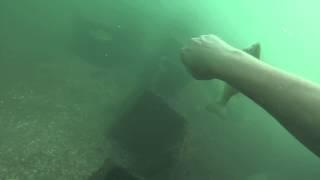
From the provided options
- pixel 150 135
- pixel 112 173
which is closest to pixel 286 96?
pixel 112 173

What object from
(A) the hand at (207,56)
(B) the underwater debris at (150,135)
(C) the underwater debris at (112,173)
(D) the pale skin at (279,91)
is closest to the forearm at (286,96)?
(D) the pale skin at (279,91)

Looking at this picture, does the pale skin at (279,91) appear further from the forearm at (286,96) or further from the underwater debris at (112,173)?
the underwater debris at (112,173)

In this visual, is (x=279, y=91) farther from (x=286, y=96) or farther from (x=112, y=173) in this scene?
(x=112, y=173)

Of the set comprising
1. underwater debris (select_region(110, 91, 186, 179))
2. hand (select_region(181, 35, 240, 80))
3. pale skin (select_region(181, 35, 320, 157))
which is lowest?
underwater debris (select_region(110, 91, 186, 179))

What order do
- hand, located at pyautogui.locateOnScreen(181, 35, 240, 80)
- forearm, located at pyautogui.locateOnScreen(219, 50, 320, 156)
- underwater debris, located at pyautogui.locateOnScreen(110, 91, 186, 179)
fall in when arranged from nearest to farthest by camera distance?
forearm, located at pyautogui.locateOnScreen(219, 50, 320, 156), hand, located at pyautogui.locateOnScreen(181, 35, 240, 80), underwater debris, located at pyautogui.locateOnScreen(110, 91, 186, 179)

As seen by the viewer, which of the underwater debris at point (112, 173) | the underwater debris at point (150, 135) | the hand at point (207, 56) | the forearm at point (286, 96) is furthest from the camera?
the underwater debris at point (150, 135)

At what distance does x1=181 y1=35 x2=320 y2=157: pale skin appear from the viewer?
1.38m

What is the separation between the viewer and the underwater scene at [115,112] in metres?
2.52

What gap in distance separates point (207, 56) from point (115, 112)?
1147mm

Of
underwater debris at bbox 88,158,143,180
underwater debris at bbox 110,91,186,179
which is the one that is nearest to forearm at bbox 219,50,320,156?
underwater debris at bbox 88,158,143,180

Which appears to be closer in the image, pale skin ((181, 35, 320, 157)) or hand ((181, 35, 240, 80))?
pale skin ((181, 35, 320, 157))

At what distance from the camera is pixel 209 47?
220cm

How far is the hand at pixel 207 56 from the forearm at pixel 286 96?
0.78 feet

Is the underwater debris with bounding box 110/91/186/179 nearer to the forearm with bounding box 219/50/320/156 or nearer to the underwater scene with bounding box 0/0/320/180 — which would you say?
the underwater scene with bounding box 0/0/320/180
